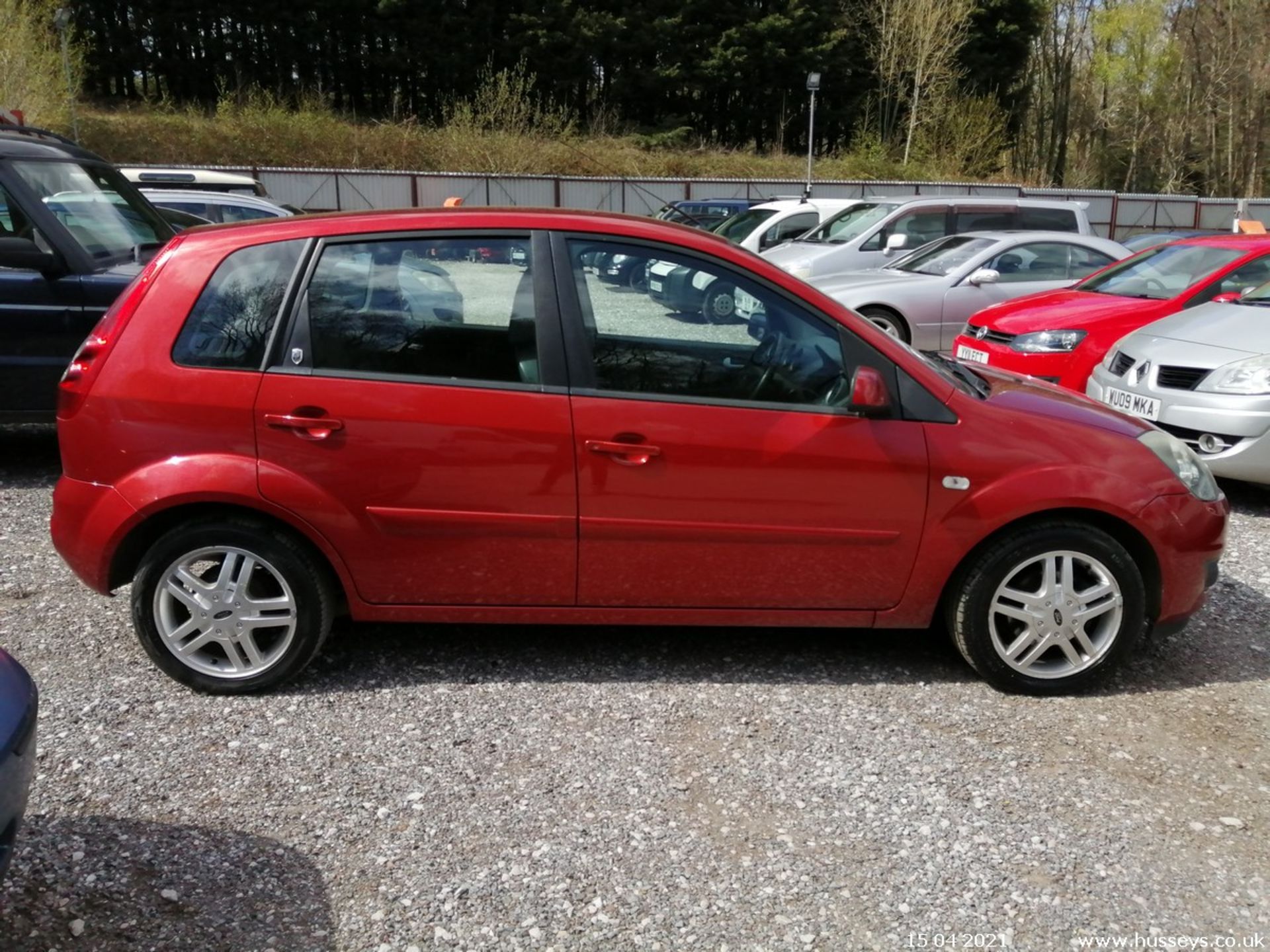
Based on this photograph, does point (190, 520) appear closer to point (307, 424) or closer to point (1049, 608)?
point (307, 424)

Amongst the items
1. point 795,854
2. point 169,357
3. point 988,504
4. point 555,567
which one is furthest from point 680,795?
point 169,357

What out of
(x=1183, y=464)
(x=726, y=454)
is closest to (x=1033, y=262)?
(x=1183, y=464)

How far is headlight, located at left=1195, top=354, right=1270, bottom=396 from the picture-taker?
6039 mm

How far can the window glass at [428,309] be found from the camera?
3.56m

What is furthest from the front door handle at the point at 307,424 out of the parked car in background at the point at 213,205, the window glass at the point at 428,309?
the parked car in background at the point at 213,205

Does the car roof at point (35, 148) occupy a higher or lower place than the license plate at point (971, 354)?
higher

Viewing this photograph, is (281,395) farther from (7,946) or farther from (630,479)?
(7,946)

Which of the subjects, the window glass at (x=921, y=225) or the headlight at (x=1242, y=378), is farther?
the window glass at (x=921, y=225)

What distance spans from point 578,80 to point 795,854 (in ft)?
163

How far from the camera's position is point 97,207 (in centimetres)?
678

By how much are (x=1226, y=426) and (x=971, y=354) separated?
2823 millimetres

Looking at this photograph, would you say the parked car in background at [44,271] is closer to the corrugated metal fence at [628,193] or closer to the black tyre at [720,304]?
the black tyre at [720,304]

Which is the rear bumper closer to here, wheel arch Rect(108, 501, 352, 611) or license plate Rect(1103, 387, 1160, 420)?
wheel arch Rect(108, 501, 352, 611)

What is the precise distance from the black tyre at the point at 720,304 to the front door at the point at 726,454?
24 mm
